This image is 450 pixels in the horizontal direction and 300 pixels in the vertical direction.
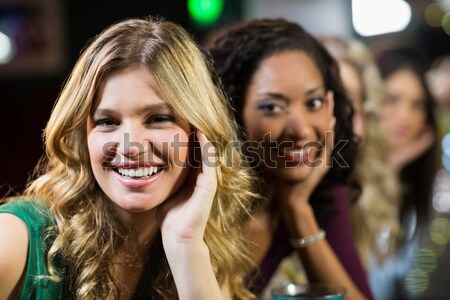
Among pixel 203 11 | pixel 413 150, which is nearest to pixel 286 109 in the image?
pixel 413 150

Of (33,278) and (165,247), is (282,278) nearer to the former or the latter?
(165,247)

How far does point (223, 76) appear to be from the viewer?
160cm

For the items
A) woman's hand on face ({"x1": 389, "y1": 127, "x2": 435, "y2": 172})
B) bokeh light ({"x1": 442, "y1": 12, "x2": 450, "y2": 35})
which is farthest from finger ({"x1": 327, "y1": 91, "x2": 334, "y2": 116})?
bokeh light ({"x1": 442, "y1": 12, "x2": 450, "y2": 35})

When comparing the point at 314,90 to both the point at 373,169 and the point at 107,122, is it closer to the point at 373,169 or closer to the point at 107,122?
the point at 107,122

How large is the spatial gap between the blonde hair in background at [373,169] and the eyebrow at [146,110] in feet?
4.66

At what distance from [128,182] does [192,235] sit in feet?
0.55

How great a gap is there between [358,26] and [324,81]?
375 cm

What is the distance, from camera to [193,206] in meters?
1.31

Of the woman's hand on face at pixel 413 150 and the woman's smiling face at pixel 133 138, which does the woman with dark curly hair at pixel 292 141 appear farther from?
the woman's hand on face at pixel 413 150

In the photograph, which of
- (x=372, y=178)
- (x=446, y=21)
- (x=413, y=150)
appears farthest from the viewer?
(x=446, y=21)

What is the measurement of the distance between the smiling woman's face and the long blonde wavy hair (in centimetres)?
15

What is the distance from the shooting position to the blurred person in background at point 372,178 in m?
2.53

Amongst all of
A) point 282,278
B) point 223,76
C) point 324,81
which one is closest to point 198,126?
point 223,76

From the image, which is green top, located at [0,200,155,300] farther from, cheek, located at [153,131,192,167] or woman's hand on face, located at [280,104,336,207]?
woman's hand on face, located at [280,104,336,207]
